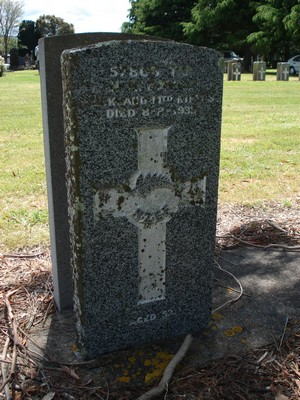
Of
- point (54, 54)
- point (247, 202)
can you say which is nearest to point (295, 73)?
point (247, 202)

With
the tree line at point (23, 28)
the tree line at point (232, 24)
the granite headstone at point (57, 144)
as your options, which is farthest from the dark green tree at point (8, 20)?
the granite headstone at point (57, 144)

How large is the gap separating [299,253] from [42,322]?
213 centimetres

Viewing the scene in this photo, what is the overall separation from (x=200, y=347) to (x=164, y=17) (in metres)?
40.6

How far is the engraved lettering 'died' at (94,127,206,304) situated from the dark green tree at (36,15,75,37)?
247 feet

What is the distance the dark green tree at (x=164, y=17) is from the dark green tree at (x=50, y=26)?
35828 millimetres

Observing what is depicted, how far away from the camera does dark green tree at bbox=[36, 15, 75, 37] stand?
2875 inches

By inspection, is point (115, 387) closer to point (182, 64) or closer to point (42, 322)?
point (42, 322)

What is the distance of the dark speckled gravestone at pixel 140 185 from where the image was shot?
215cm

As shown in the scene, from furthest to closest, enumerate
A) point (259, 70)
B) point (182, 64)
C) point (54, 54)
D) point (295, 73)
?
point (295, 73)
point (259, 70)
point (54, 54)
point (182, 64)

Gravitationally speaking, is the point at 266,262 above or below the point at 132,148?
below

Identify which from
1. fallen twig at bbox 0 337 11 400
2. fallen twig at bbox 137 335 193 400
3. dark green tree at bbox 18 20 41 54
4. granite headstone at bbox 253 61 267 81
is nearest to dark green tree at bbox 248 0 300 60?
granite headstone at bbox 253 61 267 81

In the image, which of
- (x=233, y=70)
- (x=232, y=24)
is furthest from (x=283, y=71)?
(x=232, y=24)

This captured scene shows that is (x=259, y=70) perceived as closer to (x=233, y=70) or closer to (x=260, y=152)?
(x=233, y=70)

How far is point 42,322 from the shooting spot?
284 cm
